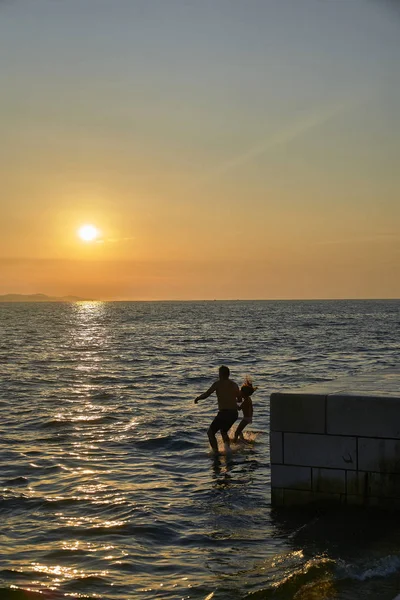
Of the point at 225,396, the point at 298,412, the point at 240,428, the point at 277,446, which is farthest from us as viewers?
the point at 240,428

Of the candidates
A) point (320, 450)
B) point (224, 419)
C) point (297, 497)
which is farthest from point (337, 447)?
point (224, 419)

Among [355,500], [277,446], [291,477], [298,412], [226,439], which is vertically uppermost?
[298,412]

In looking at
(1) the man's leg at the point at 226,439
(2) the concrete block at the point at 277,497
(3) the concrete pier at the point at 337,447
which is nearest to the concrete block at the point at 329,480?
(3) the concrete pier at the point at 337,447

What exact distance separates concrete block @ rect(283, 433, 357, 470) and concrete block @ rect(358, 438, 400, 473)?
93 mm

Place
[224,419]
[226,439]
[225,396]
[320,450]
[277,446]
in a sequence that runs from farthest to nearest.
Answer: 1. [226,439]
2. [224,419]
3. [225,396]
4. [277,446]
5. [320,450]

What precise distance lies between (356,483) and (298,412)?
1.07 metres

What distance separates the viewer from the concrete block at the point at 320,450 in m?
9.24

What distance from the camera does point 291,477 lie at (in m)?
9.74

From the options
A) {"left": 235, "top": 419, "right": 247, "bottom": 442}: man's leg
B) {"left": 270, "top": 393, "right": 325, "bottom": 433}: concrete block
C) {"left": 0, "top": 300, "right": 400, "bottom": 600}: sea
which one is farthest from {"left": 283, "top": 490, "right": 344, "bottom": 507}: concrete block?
{"left": 235, "top": 419, "right": 247, "bottom": 442}: man's leg

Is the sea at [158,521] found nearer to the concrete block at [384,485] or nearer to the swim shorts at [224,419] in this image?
the concrete block at [384,485]

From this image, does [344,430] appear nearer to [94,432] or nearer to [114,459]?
[114,459]

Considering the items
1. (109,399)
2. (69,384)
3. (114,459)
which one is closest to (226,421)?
(114,459)

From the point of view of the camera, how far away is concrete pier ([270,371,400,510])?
9070 mm

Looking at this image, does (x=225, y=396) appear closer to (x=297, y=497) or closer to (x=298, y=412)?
(x=297, y=497)
